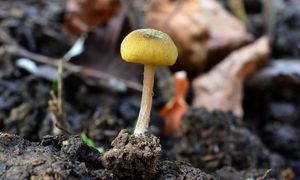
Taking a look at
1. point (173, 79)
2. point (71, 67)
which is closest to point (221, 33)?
point (173, 79)

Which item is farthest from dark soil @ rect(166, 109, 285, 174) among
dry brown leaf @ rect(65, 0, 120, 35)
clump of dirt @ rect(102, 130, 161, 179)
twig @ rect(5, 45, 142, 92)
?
dry brown leaf @ rect(65, 0, 120, 35)

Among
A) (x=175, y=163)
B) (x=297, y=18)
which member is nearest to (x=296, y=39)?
(x=297, y=18)

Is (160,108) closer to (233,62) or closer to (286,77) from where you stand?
(233,62)

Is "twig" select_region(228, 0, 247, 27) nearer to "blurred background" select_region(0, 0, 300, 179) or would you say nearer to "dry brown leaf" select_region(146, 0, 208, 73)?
"blurred background" select_region(0, 0, 300, 179)

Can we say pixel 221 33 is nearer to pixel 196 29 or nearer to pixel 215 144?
pixel 196 29

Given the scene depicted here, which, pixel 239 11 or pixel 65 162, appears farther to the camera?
pixel 239 11

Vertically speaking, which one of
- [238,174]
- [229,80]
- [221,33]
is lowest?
[238,174]

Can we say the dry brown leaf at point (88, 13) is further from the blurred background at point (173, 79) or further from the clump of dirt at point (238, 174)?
the clump of dirt at point (238, 174)
